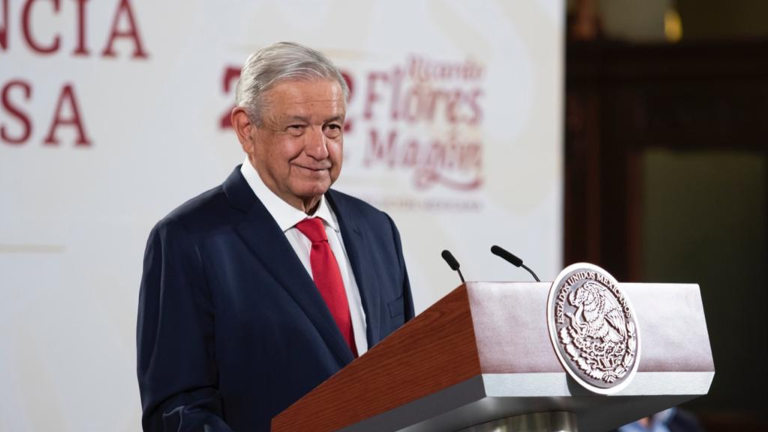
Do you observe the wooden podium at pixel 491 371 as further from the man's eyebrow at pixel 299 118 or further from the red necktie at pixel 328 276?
the man's eyebrow at pixel 299 118

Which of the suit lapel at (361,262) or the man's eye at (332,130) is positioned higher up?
the man's eye at (332,130)

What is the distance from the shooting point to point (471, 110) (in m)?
3.59

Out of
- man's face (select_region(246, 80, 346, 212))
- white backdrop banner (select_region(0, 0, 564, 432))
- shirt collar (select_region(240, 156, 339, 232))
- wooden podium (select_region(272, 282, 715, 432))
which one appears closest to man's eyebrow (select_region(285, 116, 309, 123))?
man's face (select_region(246, 80, 346, 212))

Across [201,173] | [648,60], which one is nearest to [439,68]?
[201,173]

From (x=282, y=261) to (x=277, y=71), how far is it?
31 centimetres

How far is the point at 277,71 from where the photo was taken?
2072mm

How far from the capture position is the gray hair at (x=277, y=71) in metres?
2.07

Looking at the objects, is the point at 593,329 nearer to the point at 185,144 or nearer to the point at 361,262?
the point at 361,262

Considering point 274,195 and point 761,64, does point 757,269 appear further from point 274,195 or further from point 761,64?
point 274,195

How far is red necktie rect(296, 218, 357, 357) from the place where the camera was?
6.98ft

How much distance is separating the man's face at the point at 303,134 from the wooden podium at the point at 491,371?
46 cm

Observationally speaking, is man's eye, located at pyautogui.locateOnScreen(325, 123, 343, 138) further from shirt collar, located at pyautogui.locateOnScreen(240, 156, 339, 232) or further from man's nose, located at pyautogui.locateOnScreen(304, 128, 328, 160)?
shirt collar, located at pyautogui.locateOnScreen(240, 156, 339, 232)

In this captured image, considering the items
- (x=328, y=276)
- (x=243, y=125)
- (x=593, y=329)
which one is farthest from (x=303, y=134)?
(x=593, y=329)

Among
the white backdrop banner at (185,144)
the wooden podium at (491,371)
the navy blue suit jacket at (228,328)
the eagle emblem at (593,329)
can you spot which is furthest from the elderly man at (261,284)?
the white backdrop banner at (185,144)
